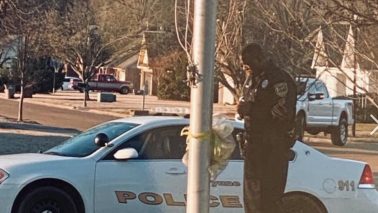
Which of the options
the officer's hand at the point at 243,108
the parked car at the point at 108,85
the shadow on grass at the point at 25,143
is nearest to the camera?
the officer's hand at the point at 243,108

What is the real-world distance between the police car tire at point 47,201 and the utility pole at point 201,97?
15.8ft

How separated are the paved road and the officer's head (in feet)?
83.8

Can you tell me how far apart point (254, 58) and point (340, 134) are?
916 inches

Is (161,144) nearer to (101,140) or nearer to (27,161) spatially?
(101,140)

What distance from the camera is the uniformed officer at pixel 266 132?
8.01 m

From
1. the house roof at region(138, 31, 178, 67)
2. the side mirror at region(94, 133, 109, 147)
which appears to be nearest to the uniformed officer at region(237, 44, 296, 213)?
the side mirror at region(94, 133, 109, 147)

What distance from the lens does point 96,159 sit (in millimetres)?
10367

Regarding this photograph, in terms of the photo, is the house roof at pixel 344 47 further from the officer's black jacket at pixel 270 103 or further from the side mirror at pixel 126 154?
the side mirror at pixel 126 154

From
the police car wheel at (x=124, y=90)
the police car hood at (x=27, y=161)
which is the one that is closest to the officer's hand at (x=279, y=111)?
the police car hood at (x=27, y=161)

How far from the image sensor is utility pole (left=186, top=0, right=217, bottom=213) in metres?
5.46

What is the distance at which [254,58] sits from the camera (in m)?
8.16

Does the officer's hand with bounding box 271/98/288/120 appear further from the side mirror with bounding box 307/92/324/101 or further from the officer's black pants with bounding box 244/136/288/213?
the side mirror with bounding box 307/92/324/101

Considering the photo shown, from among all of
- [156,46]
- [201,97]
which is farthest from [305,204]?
[156,46]

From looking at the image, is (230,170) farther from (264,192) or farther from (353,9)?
(353,9)
